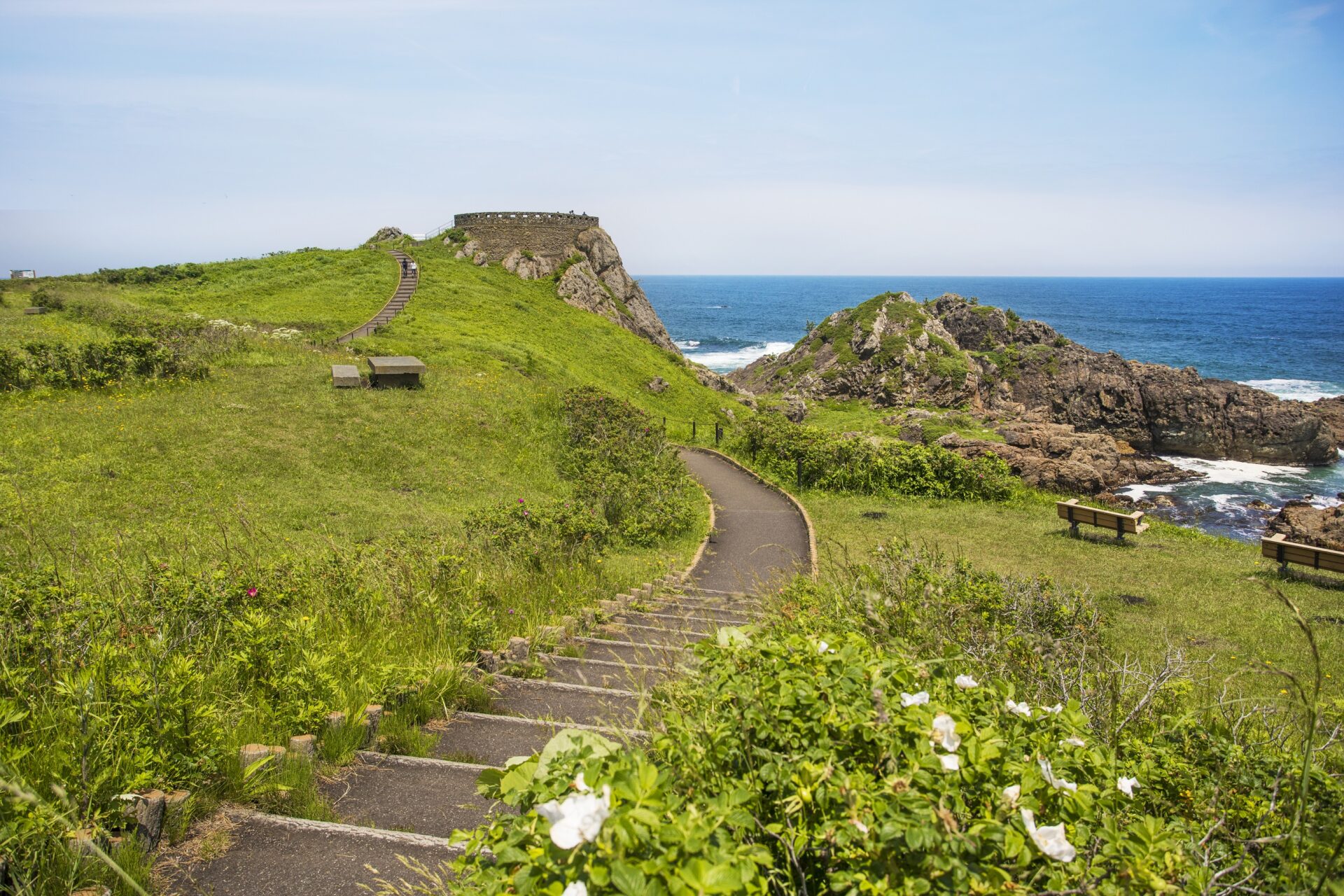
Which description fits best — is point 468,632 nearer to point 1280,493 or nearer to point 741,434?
point 741,434

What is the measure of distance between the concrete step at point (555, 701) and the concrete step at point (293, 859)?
1420 mm

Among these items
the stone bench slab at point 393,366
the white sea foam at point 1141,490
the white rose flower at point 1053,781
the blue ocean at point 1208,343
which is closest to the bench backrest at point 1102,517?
the blue ocean at point 1208,343

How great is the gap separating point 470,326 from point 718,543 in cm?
2144

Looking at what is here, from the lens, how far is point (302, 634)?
5.19m

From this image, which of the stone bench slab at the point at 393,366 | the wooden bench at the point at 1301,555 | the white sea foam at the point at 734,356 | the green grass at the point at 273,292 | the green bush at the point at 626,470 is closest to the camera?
the wooden bench at the point at 1301,555

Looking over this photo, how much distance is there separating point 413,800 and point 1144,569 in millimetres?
13954

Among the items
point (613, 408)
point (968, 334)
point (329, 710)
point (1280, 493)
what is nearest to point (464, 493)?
point (613, 408)

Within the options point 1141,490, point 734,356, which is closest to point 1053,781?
point 1141,490

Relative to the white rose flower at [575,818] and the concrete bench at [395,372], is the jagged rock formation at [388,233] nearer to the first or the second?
the concrete bench at [395,372]

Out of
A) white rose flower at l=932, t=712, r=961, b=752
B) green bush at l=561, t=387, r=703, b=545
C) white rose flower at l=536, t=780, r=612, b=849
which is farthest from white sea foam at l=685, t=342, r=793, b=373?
white rose flower at l=536, t=780, r=612, b=849

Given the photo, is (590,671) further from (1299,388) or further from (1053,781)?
(1299,388)

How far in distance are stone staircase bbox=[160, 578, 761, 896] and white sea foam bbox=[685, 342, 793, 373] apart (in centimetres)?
6596

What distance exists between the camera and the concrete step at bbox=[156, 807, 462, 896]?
3225 mm

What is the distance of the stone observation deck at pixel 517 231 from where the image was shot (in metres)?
46.5
